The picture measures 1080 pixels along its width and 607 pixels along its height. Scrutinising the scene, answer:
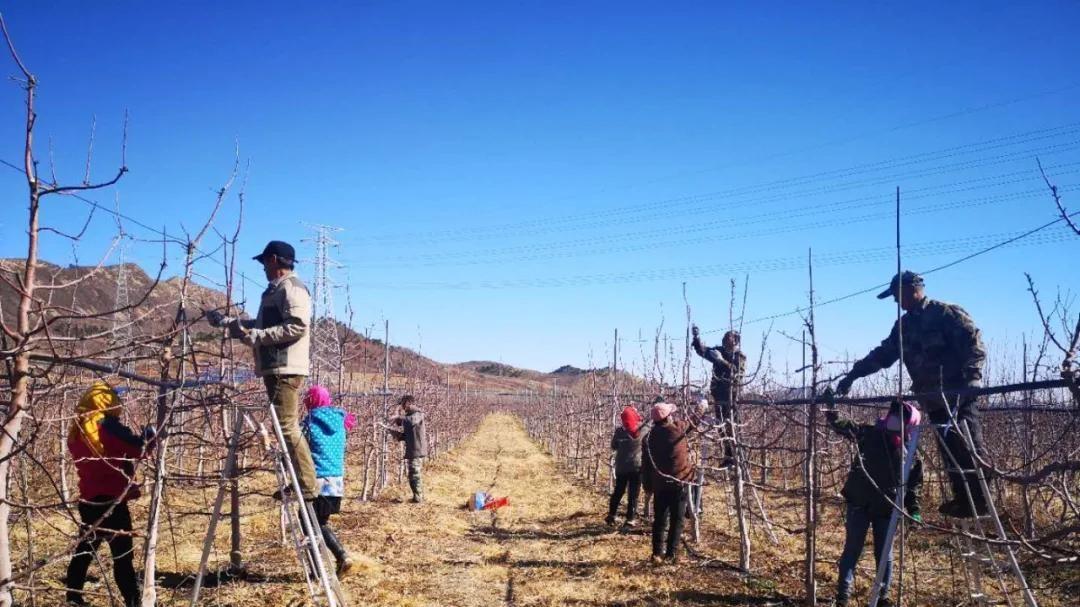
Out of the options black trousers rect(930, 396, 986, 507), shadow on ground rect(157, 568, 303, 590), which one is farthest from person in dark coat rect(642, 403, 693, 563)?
shadow on ground rect(157, 568, 303, 590)

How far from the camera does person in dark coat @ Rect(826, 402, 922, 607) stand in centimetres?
500

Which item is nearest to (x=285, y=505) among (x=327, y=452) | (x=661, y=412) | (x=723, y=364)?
(x=327, y=452)

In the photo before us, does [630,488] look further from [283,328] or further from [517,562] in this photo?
[283,328]

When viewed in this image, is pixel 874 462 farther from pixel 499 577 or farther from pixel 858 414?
pixel 858 414

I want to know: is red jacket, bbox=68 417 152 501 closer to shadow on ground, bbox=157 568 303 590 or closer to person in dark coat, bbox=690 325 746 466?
shadow on ground, bbox=157 568 303 590

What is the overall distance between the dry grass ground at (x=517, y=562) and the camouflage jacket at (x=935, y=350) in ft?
4.20

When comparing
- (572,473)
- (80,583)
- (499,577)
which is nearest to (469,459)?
(572,473)

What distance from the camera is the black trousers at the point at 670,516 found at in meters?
6.87

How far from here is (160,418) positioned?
4.18 metres

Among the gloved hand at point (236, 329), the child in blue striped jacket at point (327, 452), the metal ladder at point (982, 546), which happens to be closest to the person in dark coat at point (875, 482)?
the metal ladder at point (982, 546)

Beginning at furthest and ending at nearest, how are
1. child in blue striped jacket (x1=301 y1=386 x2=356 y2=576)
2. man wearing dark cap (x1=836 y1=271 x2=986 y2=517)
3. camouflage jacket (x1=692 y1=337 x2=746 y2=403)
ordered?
camouflage jacket (x1=692 y1=337 x2=746 y2=403) < child in blue striped jacket (x1=301 y1=386 x2=356 y2=576) < man wearing dark cap (x1=836 y1=271 x2=986 y2=517)

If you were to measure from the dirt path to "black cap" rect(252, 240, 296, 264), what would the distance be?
259 centimetres

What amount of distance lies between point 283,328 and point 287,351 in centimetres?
18

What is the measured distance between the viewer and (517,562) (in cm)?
731
